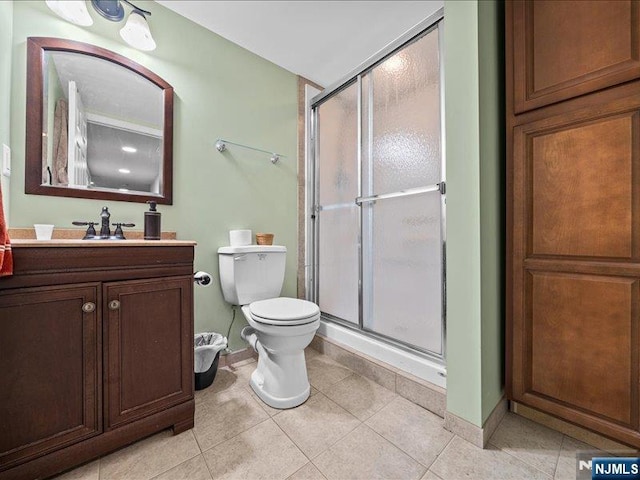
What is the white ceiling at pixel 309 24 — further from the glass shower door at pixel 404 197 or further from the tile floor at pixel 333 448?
the tile floor at pixel 333 448

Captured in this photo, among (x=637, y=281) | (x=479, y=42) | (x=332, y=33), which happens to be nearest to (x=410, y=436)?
(x=637, y=281)

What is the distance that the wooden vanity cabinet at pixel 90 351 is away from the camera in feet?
2.75

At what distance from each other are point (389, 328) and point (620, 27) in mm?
1638

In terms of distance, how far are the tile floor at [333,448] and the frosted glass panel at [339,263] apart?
27.9 inches

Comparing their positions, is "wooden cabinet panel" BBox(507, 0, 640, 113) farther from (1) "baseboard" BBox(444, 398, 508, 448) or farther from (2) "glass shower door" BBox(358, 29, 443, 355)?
(1) "baseboard" BBox(444, 398, 508, 448)

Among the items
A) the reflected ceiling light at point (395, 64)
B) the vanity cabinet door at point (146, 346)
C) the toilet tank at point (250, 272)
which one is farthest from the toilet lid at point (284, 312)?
the reflected ceiling light at point (395, 64)

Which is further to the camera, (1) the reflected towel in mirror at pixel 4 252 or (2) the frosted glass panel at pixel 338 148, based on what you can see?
(2) the frosted glass panel at pixel 338 148

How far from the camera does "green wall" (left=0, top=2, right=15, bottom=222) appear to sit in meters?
1.09

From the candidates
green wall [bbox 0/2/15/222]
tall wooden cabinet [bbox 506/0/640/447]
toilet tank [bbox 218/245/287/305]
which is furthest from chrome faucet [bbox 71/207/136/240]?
tall wooden cabinet [bbox 506/0/640/447]

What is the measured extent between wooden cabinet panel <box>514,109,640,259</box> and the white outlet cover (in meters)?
2.20

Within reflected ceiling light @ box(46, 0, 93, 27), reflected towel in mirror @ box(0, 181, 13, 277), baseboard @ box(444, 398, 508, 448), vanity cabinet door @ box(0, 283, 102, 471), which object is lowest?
baseboard @ box(444, 398, 508, 448)

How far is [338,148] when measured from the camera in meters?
2.04

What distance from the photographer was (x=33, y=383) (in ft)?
2.81

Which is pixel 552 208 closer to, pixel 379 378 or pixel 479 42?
pixel 479 42
